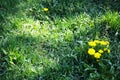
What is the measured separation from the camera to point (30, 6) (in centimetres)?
478

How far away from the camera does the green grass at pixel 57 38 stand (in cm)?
355

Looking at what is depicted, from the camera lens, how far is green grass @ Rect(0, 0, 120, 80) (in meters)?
3.55

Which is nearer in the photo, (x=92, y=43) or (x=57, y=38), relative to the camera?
(x=92, y=43)

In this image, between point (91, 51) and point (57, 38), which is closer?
point (91, 51)

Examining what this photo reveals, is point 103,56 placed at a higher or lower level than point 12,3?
lower

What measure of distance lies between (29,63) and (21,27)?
32.3 inches

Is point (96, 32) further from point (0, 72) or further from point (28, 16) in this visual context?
point (0, 72)

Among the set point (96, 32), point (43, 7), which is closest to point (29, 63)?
point (96, 32)

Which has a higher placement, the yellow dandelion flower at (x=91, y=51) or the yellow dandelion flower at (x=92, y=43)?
the yellow dandelion flower at (x=92, y=43)

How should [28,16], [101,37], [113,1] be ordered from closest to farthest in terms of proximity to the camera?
1. [101,37]
2. [28,16]
3. [113,1]

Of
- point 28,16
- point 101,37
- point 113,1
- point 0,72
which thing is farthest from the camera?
point 113,1

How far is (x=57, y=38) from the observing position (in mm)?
4082

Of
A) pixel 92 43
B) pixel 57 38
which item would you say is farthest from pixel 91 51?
pixel 57 38

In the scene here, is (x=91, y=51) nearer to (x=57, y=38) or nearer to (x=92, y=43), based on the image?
(x=92, y=43)
